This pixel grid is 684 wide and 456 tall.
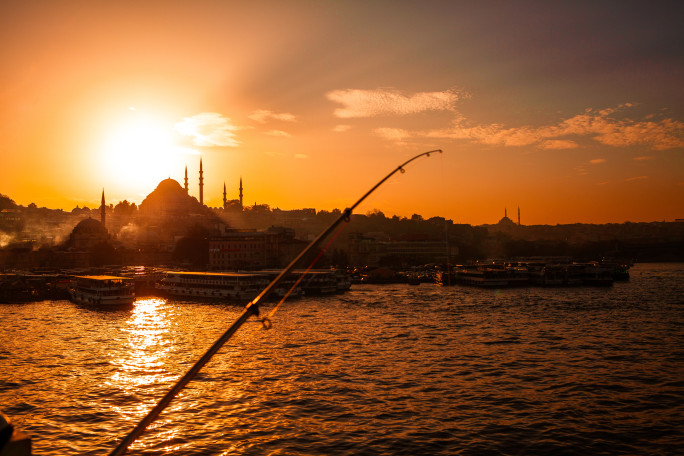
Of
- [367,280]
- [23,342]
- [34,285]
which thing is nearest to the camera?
[23,342]

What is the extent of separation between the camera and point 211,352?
5.28 m

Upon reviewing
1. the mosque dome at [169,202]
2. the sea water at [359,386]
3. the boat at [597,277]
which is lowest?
the sea water at [359,386]

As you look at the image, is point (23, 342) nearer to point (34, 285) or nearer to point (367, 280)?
point (34, 285)

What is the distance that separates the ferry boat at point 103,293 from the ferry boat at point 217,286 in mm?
8822

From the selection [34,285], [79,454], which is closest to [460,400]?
[79,454]

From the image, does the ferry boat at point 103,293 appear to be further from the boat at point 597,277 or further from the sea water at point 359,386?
the boat at point 597,277

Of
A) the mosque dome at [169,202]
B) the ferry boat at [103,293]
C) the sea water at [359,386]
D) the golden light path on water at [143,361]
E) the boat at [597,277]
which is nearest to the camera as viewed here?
the sea water at [359,386]

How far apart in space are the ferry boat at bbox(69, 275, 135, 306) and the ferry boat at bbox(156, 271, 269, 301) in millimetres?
8822

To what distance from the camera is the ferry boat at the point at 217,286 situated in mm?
65188

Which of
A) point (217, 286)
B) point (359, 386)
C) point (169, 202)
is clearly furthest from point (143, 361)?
point (169, 202)

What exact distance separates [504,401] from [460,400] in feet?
5.62

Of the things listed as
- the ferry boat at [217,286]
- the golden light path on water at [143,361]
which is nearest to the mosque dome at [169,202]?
the ferry boat at [217,286]

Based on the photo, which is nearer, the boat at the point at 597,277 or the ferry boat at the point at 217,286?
the ferry boat at the point at 217,286

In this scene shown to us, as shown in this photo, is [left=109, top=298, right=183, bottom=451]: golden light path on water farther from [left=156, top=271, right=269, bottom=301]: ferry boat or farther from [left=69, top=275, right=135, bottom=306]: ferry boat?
[left=156, top=271, right=269, bottom=301]: ferry boat
